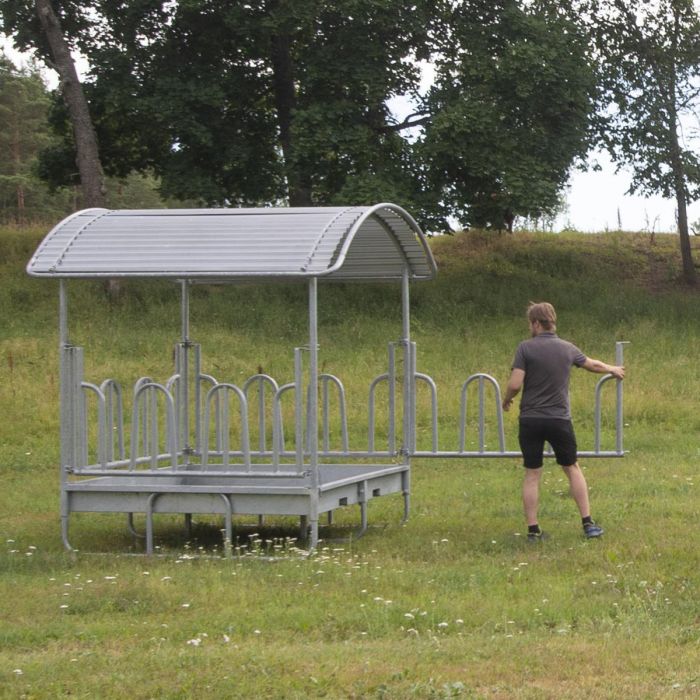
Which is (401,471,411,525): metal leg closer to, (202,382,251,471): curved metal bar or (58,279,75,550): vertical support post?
(202,382,251,471): curved metal bar

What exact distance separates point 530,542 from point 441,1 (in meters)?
23.2

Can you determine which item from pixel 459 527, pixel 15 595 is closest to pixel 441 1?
pixel 459 527

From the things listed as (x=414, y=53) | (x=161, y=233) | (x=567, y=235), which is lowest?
(x=161, y=233)

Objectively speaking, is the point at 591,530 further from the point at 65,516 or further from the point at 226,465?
the point at 65,516

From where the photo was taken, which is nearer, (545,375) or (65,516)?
(545,375)

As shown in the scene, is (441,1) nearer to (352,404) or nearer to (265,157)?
(265,157)

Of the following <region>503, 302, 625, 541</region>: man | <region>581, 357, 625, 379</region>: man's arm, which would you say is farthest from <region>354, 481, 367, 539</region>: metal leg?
<region>581, 357, 625, 379</region>: man's arm

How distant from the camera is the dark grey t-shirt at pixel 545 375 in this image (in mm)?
10758

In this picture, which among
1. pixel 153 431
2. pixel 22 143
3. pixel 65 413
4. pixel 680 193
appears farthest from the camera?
pixel 22 143

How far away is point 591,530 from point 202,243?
376cm

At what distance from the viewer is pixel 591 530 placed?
35.3 feet

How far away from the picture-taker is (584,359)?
Result: 35.9 ft

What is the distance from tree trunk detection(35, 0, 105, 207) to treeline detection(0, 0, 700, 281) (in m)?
0.07

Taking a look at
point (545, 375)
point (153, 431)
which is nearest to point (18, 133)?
point (153, 431)
